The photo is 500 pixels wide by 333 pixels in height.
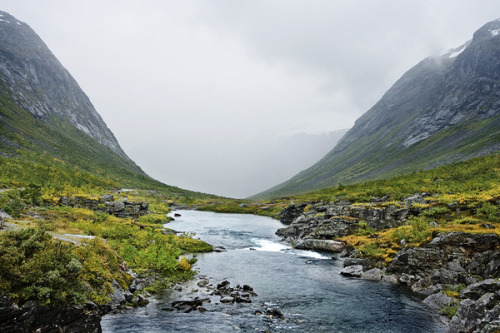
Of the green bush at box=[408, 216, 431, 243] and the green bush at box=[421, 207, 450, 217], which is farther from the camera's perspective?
the green bush at box=[421, 207, 450, 217]

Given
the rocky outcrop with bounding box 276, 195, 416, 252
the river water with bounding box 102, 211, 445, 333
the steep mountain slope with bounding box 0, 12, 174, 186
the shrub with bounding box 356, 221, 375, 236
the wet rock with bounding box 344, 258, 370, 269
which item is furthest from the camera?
the steep mountain slope with bounding box 0, 12, 174, 186

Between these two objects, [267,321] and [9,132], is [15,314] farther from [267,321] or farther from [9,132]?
[9,132]

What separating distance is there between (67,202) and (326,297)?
4791 centimetres

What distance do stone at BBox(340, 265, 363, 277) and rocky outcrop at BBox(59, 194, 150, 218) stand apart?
46.8 meters

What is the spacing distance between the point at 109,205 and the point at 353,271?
166 feet

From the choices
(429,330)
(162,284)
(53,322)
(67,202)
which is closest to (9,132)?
(67,202)

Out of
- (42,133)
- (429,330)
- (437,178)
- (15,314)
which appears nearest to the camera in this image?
(15,314)

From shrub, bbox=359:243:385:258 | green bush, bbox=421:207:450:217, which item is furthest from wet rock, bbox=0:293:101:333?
green bush, bbox=421:207:450:217

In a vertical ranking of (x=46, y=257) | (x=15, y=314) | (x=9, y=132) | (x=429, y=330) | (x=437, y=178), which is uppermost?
(x=9, y=132)

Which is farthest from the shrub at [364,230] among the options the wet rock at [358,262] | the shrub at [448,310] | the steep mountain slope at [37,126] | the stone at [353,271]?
the steep mountain slope at [37,126]

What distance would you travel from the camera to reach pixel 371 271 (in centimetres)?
3184

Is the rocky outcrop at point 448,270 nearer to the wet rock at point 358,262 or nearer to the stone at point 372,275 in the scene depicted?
the stone at point 372,275

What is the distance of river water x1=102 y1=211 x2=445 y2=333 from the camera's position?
734 inches

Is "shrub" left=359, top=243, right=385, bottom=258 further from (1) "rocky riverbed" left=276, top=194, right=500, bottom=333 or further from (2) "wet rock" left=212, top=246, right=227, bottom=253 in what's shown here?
(2) "wet rock" left=212, top=246, right=227, bottom=253
